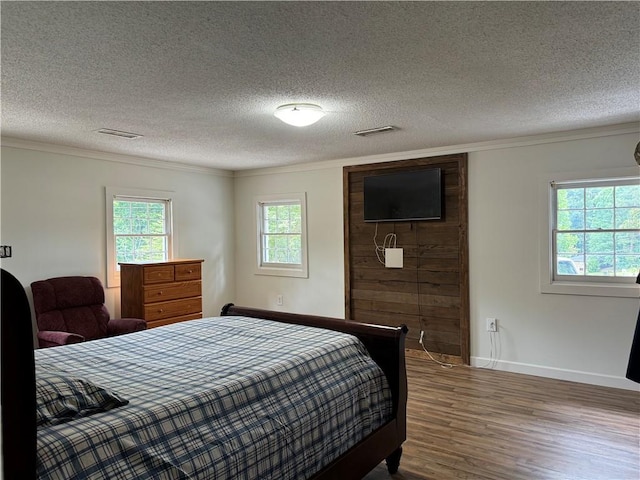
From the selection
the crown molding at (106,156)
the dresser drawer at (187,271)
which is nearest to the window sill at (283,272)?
the dresser drawer at (187,271)

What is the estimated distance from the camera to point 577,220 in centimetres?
418

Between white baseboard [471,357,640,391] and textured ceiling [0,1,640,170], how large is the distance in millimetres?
2218

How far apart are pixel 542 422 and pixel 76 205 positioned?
467cm

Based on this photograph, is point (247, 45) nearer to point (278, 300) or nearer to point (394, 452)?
point (394, 452)

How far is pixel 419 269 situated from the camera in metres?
5.00

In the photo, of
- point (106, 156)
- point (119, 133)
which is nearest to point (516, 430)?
point (119, 133)

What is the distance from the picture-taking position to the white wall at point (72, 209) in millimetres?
4203

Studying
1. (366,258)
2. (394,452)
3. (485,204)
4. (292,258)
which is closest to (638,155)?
(485,204)

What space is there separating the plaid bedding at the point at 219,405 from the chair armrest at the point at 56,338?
1074mm

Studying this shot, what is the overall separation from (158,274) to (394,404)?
3098 millimetres

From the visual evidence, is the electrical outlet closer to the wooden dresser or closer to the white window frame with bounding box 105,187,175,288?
the wooden dresser

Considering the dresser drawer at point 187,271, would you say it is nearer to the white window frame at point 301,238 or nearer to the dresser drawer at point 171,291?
the dresser drawer at point 171,291

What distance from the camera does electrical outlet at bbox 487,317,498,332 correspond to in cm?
456

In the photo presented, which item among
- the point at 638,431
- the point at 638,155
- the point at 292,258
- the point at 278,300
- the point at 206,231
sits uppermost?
the point at 638,155
